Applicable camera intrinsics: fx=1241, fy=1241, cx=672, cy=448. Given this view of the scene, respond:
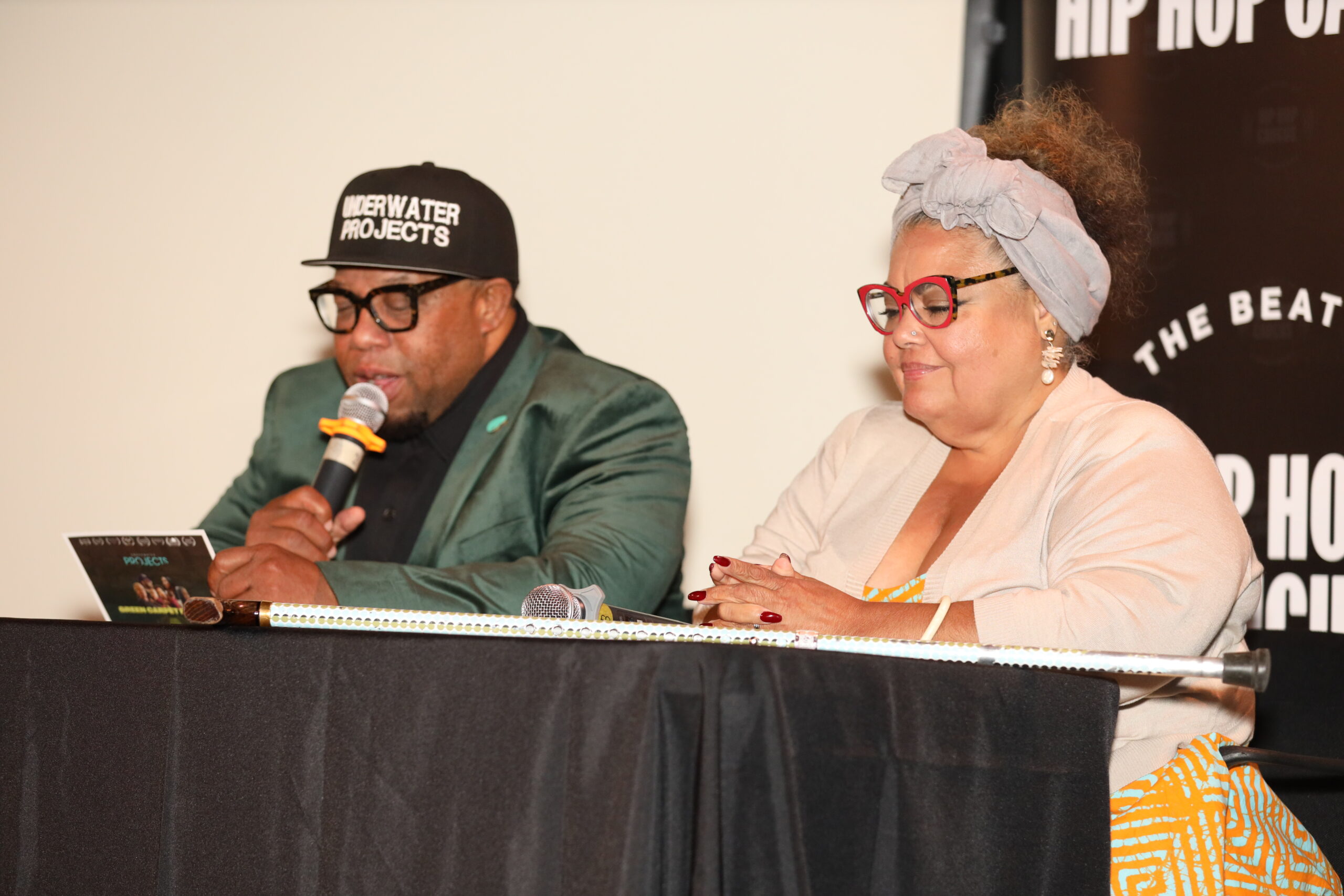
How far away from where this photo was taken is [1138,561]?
173 centimetres

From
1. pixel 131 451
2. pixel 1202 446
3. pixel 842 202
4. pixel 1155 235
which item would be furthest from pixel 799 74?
pixel 131 451

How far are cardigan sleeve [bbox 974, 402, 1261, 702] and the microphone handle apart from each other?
1.27 metres

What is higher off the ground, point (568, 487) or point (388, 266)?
point (388, 266)

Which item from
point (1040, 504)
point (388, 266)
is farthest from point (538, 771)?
point (388, 266)

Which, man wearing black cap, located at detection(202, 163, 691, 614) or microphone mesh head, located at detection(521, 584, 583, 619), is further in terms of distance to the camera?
man wearing black cap, located at detection(202, 163, 691, 614)

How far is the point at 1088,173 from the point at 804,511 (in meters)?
0.82

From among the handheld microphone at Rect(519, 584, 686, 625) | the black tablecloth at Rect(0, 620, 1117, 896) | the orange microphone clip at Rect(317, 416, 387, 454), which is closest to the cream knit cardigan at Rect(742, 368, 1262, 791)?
the black tablecloth at Rect(0, 620, 1117, 896)

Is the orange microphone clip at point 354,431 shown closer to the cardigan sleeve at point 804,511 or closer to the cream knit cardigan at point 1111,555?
the cardigan sleeve at point 804,511

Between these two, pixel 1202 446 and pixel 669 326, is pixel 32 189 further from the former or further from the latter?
pixel 1202 446

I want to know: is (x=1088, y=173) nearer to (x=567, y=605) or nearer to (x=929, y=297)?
(x=929, y=297)

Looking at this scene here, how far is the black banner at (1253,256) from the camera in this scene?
8.55 ft

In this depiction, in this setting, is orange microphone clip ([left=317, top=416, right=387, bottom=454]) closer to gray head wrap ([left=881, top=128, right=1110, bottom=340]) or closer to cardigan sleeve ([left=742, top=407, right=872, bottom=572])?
cardigan sleeve ([left=742, top=407, right=872, bottom=572])

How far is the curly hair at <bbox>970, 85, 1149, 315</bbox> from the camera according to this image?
225 centimetres

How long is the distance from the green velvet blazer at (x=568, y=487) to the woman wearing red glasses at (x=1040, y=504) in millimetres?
322
